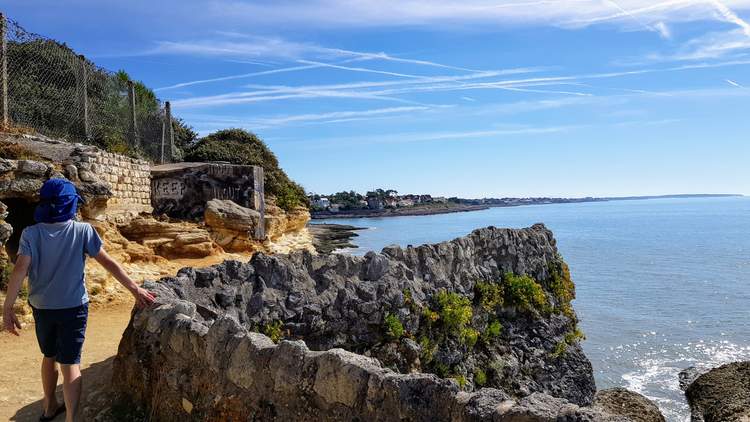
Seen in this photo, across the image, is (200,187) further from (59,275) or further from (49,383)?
(59,275)

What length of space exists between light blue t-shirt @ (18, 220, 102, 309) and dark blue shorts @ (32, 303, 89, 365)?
0.07 metres

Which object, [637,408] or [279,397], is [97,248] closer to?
[279,397]

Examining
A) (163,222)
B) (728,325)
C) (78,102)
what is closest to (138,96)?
(78,102)

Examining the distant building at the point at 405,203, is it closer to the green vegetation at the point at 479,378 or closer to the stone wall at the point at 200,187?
the stone wall at the point at 200,187

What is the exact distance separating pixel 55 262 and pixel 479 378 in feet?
18.3

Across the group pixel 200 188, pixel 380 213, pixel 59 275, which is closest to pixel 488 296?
pixel 59 275

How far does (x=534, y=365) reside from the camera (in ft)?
29.6

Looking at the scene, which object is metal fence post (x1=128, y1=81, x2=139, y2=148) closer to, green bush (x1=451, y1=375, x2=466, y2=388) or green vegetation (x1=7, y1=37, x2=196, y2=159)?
green vegetation (x1=7, y1=37, x2=196, y2=159)

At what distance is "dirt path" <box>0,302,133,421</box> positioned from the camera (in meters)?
5.76

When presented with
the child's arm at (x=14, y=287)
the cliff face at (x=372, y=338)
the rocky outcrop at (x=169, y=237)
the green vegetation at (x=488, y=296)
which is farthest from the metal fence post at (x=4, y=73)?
the green vegetation at (x=488, y=296)

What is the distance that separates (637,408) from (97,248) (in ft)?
45.6

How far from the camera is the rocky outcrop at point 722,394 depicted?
15.3 metres

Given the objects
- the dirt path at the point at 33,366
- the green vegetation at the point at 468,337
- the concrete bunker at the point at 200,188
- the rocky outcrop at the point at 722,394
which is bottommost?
the rocky outcrop at the point at 722,394

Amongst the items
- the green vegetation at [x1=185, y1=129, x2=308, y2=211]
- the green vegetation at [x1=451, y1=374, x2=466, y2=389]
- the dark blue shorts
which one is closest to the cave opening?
the dark blue shorts
